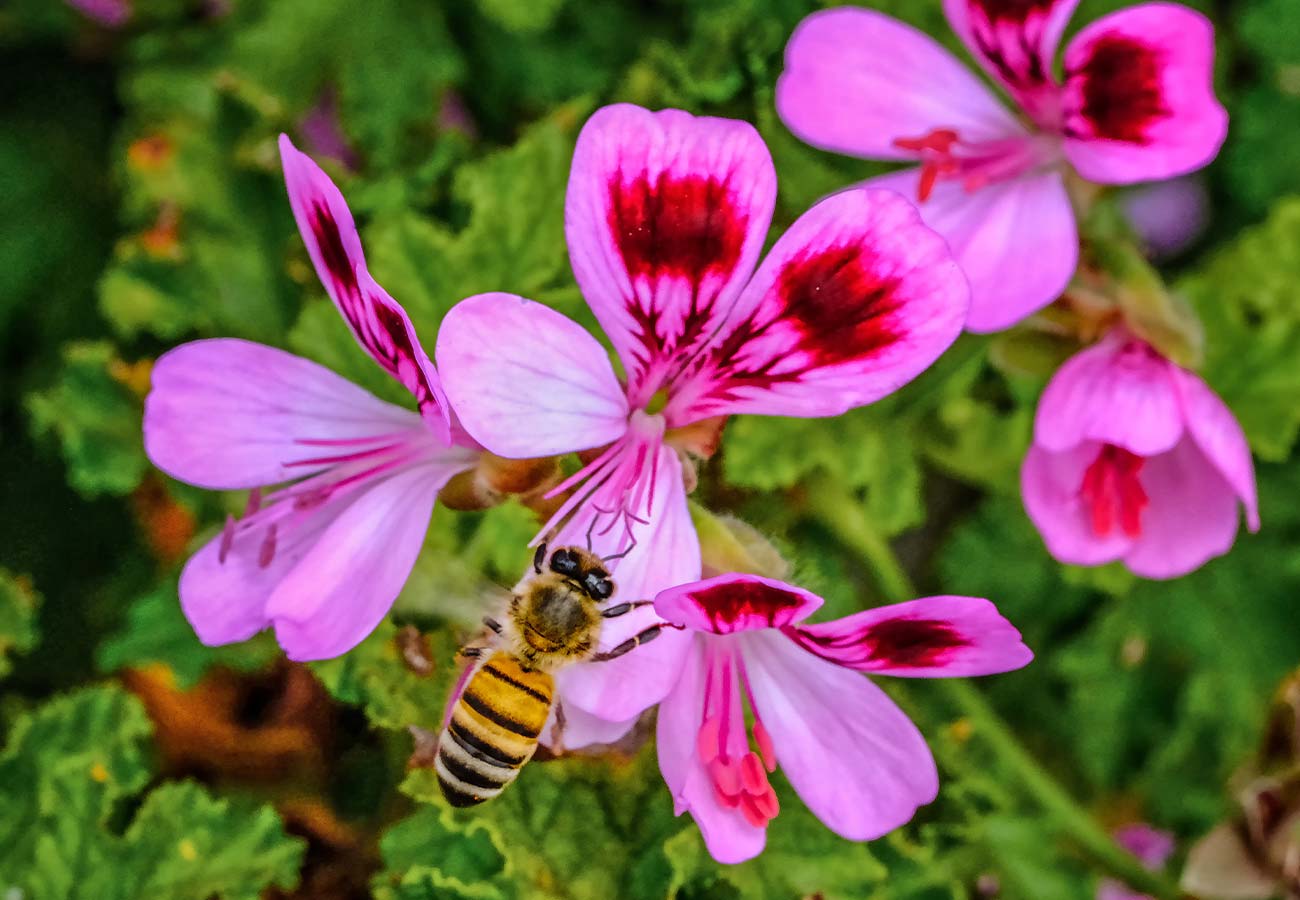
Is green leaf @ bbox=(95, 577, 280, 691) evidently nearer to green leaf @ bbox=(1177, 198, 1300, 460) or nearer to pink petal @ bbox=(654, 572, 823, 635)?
pink petal @ bbox=(654, 572, 823, 635)

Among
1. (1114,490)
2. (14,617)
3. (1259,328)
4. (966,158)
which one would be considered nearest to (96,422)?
(14,617)

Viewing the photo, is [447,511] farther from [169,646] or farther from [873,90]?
[873,90]

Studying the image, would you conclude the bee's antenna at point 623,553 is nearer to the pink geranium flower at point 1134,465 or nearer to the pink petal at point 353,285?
the pink petal at point 353,285

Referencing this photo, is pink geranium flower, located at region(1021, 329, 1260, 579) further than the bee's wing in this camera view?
Yes

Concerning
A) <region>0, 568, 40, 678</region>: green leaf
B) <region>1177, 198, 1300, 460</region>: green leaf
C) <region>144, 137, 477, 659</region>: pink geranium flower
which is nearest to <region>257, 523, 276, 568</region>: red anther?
<region>144, 137, 477, 659</region>: pink geranium flower

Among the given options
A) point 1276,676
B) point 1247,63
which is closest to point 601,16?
point 1247,63

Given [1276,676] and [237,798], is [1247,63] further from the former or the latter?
[237,798]
